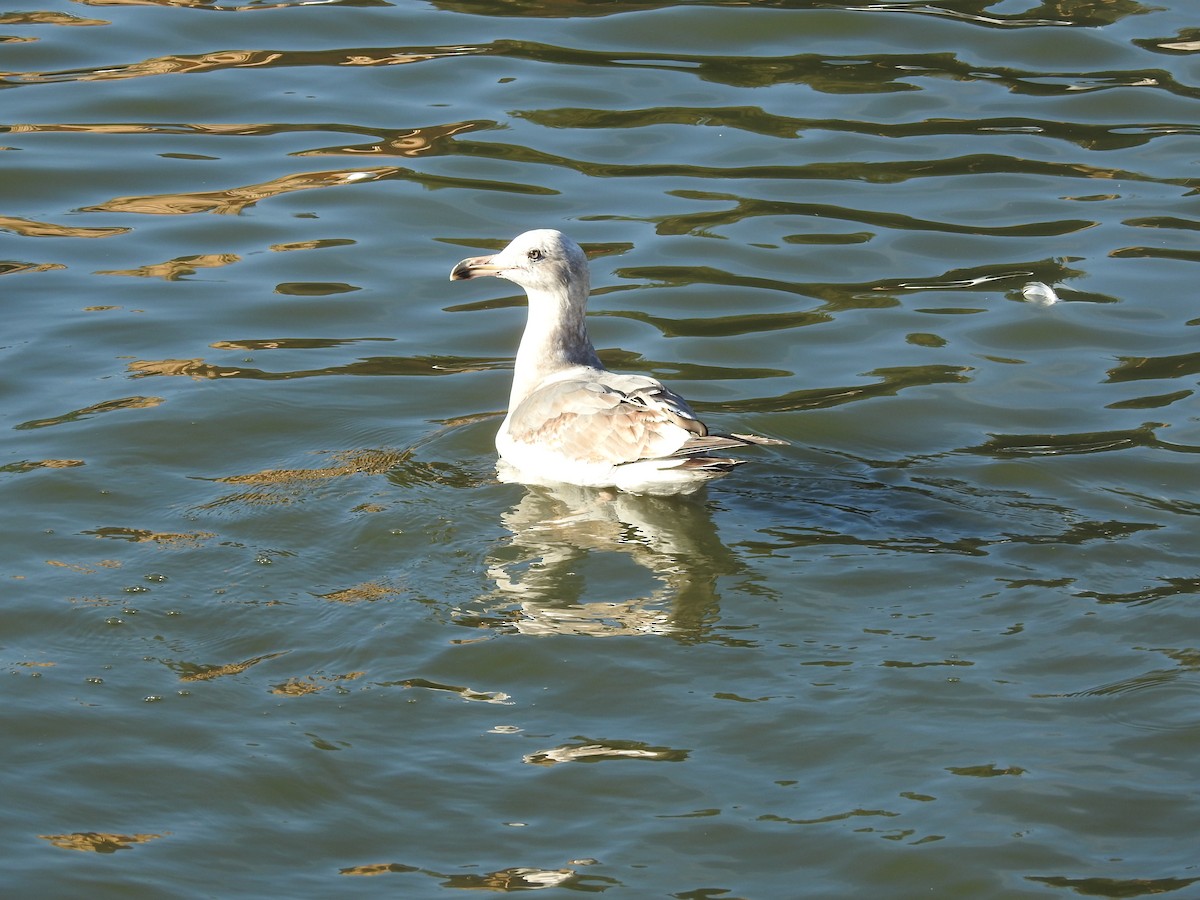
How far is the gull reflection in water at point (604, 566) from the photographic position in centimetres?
648

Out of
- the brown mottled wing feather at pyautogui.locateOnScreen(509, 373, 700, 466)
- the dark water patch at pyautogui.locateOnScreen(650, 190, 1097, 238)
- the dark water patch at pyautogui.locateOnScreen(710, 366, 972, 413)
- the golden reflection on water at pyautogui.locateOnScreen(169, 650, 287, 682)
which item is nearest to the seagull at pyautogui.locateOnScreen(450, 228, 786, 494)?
the brown mottled wing feather at pyautogui.locateOnScreen(509, 373, 700, 466)

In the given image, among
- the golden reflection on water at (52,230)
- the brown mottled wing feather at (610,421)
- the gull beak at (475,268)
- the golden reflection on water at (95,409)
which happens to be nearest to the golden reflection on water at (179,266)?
the golden reflection on water at (52,230)

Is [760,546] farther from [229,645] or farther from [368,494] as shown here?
[229,645]

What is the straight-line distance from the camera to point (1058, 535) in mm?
7102

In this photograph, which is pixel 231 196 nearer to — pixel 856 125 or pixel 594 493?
pixel 856 125

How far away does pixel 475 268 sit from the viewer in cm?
848

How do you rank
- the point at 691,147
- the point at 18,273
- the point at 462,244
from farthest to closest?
1. the point at 691,147
2. the point at 462,244
3. the point at 18,273

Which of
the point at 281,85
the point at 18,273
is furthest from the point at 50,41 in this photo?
the point at 18,273

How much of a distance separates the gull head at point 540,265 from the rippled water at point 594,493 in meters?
0.80

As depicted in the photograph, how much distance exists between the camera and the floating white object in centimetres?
1003

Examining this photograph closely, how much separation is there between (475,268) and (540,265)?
1.10 ft

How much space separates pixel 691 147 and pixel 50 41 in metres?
5.78

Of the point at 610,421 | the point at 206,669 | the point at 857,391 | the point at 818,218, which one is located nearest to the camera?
the point at 206,669

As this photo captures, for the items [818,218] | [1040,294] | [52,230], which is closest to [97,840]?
[1040,294]
